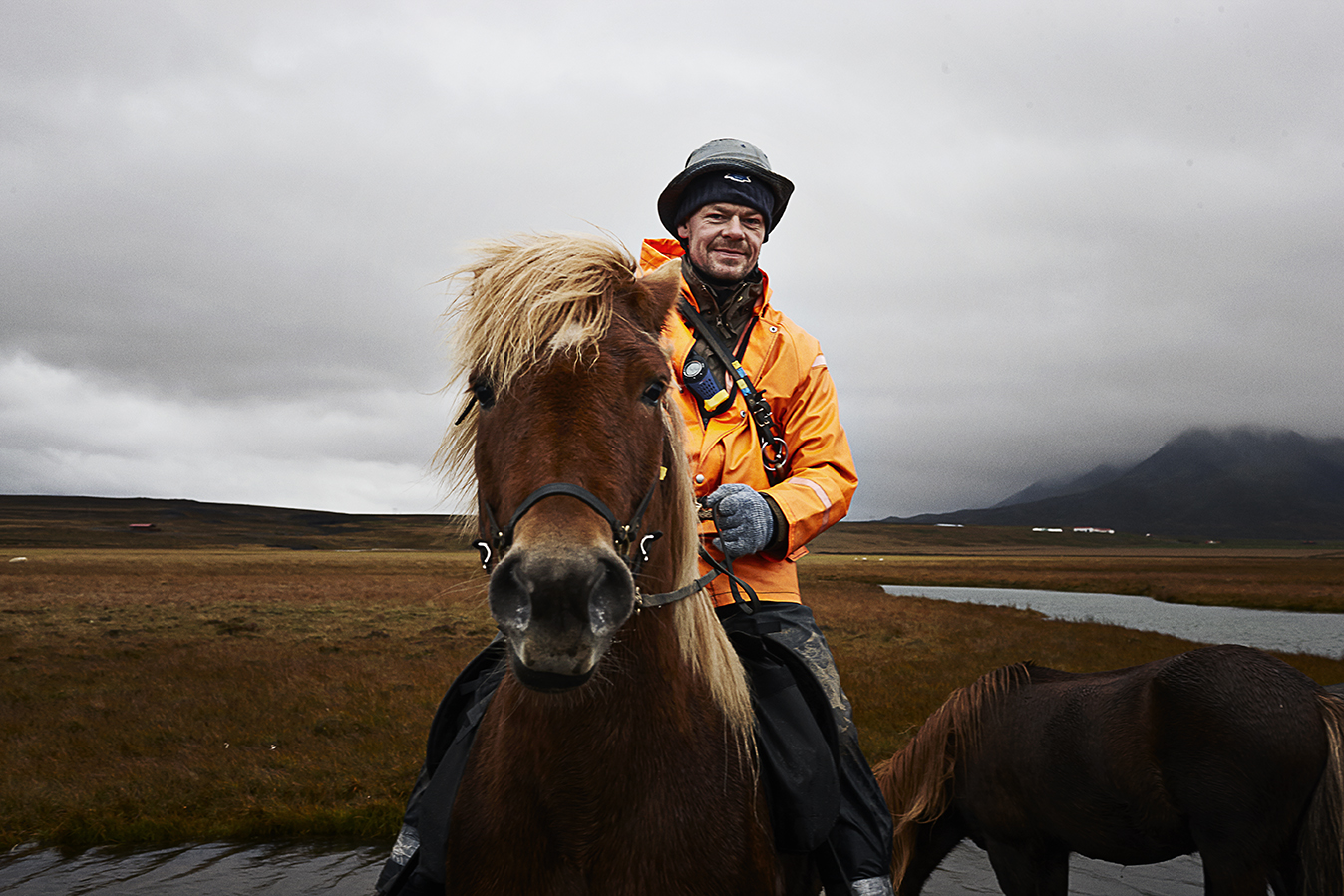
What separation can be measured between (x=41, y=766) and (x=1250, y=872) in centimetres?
1352

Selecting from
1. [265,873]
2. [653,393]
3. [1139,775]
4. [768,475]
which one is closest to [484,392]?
[653,393]

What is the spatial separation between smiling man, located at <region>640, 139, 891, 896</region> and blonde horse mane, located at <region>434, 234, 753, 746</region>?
29cm

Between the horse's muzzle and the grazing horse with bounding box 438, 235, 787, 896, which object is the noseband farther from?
the horse's muzzle

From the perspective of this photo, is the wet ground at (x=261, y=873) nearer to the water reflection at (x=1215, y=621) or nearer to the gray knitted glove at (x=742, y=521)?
A: the gray knitted glove at (x=742, y=521)

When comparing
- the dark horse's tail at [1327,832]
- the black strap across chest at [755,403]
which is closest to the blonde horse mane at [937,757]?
the dark horse's tail at [1327,832]

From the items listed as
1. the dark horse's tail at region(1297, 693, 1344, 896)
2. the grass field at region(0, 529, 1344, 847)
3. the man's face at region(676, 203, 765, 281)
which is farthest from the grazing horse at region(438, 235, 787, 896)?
the dark horse's tail at region(1297, 693, 1344, 896)

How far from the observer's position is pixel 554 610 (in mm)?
1935

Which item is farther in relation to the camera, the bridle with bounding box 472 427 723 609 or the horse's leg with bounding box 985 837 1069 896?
the horse's leg with bounding box 985 837 1069 896

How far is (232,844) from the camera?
28.2 feet

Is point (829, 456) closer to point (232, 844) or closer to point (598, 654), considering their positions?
point (598, 654)

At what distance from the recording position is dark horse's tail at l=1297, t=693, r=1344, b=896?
16.1 ft

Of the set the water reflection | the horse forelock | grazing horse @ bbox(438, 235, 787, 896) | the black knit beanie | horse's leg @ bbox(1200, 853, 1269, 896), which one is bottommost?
the water reflection

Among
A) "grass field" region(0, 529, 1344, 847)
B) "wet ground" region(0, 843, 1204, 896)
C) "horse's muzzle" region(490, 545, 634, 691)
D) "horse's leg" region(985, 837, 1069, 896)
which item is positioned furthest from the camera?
"grass field" region(0, 529, 1344, 847)

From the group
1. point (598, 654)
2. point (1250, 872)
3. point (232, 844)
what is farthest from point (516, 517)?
point (232, 844)
